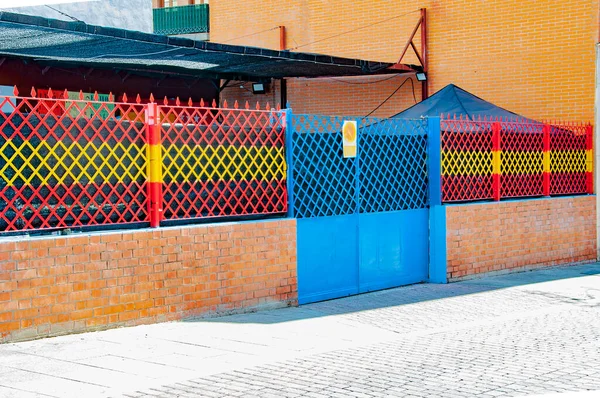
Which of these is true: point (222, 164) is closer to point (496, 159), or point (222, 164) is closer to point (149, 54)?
point (149, 54)

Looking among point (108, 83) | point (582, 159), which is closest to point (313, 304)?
point (582, 159)

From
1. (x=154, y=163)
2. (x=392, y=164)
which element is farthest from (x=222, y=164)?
(x=392, y=164)

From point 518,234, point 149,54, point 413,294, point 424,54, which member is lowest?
point 413,294

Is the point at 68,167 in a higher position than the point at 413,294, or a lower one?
higher

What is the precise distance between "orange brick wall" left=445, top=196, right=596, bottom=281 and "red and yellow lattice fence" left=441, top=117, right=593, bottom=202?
25 centimetres

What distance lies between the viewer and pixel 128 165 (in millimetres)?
9016

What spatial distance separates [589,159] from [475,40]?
3398mm

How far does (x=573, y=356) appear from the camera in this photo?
7.75 m

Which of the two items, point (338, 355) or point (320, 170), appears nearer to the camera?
point (338, 355)

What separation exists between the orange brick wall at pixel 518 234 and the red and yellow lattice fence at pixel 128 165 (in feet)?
11.9

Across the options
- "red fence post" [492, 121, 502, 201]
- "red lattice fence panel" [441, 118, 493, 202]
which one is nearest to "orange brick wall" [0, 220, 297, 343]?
"red lattice fence panel" [441, 118, 493, 202]

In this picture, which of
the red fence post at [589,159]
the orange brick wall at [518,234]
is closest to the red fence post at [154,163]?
the orange brick wall at [518,234]

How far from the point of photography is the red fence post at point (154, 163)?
913 centimetres

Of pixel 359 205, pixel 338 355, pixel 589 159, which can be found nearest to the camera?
pixel 338 355
